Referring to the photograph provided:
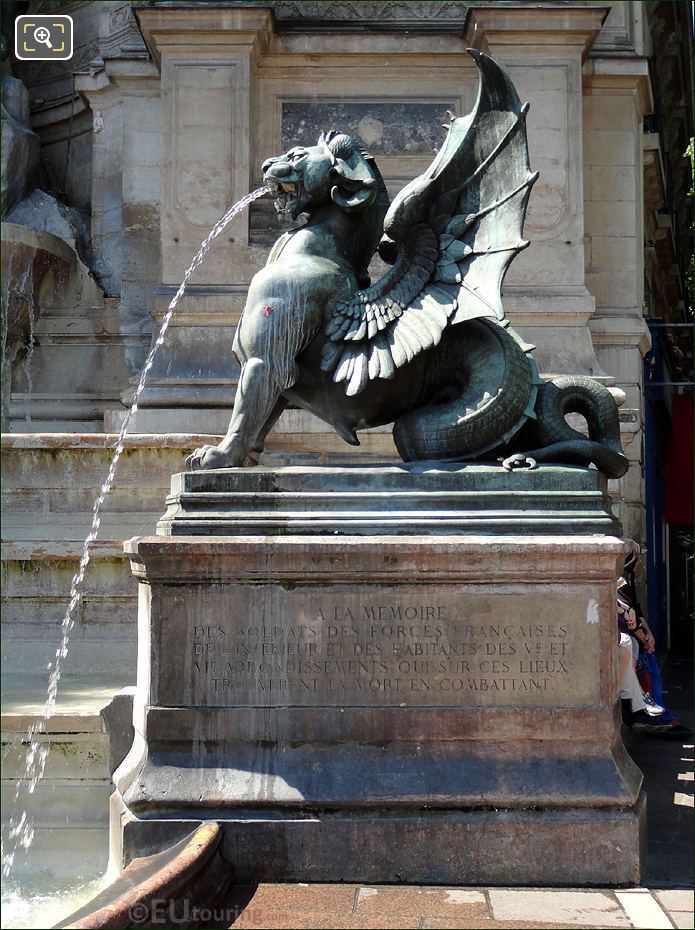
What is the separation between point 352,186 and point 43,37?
1014 cm

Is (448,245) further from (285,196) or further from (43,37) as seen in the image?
(43,37)

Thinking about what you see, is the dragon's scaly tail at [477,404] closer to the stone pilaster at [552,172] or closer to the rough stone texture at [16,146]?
the stone pilaster at [552,172]

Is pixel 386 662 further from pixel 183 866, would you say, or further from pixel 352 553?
pixel 183 866

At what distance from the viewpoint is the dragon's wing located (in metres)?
5.41

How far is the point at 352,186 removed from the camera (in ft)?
18.5

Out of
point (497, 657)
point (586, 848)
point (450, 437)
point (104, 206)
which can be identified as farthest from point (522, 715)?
point (104, 206)

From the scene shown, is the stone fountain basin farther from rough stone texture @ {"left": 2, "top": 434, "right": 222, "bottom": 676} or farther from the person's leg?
the person's leg

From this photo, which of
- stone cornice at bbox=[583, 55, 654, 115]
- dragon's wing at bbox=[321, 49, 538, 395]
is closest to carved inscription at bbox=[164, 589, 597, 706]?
dragon's wing at bbox=[321, 49, 538, 395]

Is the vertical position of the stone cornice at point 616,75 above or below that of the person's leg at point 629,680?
above

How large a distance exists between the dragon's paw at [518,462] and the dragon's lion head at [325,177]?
59.9 inches

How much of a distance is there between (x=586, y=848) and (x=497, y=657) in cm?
86

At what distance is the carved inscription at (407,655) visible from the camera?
4.84 meters

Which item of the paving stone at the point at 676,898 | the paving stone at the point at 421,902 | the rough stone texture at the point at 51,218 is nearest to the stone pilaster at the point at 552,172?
the rough stone texture at the point at 51,218

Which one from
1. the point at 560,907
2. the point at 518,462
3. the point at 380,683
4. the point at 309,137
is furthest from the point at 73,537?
the point at 309,137
